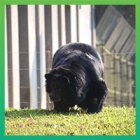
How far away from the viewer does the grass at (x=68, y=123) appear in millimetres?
8102

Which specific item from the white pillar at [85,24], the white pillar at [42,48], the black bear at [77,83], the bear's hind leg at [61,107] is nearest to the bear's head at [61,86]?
→ the black bear at [77,83]

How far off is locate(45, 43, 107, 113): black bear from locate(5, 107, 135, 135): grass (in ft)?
0.58

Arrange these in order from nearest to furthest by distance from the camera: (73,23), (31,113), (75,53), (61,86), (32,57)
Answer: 1. (61,86)
2. (31,113)
3. (75,53)
4. (32,57)
5. (73,23)

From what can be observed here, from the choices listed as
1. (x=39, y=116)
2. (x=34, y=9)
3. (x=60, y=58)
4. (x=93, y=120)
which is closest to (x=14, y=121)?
(x=39, y=116)

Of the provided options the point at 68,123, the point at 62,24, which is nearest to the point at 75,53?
the point at 68,123

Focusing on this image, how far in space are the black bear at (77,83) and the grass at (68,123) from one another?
0.18 metres

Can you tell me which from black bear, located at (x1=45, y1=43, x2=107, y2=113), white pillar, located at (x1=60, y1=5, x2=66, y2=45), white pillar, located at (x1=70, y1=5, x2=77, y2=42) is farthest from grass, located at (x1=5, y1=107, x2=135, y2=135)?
white pillar, located at (x1=70, y1=5, x2=77, y2=42)

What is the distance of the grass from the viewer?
26.6 ft

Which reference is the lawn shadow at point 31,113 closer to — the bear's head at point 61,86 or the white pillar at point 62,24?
the bear's head at point 61,86

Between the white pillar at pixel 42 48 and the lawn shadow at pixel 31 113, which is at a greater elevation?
the white pillar at pixel 42 48

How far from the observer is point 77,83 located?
31.1 feet

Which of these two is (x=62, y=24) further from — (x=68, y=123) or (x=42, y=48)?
(x=68, y=123)

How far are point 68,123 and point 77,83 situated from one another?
108cm

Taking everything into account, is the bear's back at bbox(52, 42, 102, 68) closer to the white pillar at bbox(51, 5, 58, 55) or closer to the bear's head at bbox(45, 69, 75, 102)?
the bear's head at bbox(45, 69, 75, 102)
